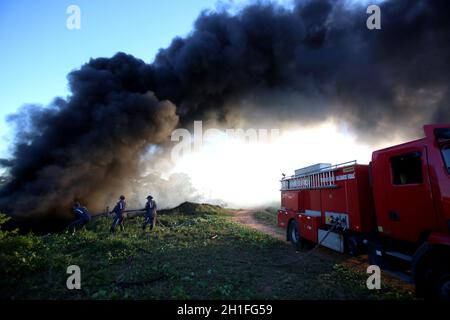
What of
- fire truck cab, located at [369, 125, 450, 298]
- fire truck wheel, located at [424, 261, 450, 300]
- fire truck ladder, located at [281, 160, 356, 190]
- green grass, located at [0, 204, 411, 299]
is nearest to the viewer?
fire truck wheel, located at [424, 261, 450, 300]

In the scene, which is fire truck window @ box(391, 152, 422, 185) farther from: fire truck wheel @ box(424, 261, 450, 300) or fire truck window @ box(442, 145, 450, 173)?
fire truck wheel @ box(424, 261, 450, 300)

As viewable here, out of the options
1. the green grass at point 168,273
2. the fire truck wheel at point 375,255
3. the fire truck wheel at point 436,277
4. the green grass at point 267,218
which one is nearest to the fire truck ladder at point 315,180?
the fire truck wheel at point 375,255

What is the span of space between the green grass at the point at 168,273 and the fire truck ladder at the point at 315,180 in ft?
7.95

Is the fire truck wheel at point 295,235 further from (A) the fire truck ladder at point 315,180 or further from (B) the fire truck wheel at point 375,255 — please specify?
(B) the fire truck wheel at point 375,255

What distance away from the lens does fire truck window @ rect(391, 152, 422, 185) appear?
17.5 feet

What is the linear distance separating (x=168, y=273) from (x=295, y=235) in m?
5.77

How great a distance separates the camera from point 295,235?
10438 millimetres

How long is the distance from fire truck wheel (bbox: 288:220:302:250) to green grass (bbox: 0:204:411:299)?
448 millimetres

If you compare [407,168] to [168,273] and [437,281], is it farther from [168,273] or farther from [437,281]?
[168,273]

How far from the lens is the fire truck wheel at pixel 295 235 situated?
9.87 meters

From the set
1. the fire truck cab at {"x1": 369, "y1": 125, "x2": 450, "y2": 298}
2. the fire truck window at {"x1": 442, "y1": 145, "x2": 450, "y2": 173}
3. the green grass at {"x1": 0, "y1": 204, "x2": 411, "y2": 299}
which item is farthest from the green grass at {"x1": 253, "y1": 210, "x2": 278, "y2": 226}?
the fire truck window at {"x1": 442, "y1": 145, "x2": 450, "y2": 173}

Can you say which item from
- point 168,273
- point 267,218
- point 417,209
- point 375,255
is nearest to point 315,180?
point 375,255
